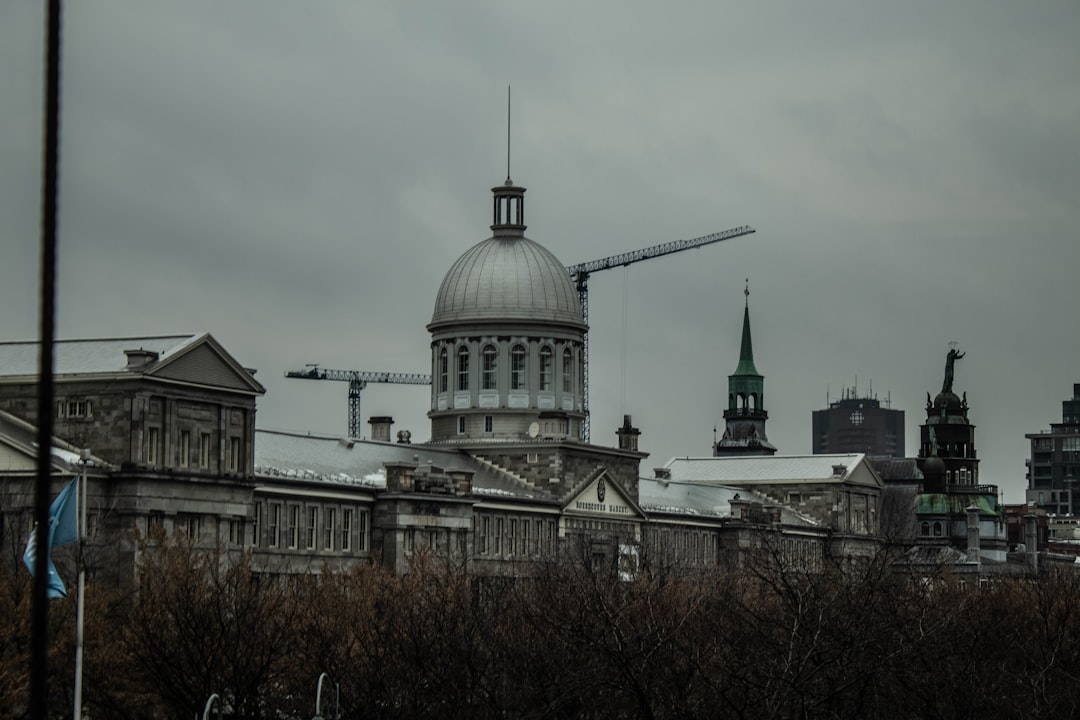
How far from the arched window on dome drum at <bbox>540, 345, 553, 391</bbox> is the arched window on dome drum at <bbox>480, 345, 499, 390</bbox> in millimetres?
3180

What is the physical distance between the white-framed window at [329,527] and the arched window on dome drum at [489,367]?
32394mm

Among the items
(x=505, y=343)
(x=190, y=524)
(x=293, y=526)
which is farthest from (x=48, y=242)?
(x=505, y=343)

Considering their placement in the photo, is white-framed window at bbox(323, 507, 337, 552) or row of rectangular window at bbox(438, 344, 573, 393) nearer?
white-framed window at bbox(323, 507, 337, 552)

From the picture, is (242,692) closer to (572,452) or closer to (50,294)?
(50,294)

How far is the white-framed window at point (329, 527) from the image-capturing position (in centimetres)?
12362

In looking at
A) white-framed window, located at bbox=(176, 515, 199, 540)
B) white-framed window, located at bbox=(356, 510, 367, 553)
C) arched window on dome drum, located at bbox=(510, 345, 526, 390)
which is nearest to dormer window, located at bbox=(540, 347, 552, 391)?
arched window on dome drum, located at bbox=(510, 345, 526, 390)

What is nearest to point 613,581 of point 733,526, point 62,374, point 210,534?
point 210,534

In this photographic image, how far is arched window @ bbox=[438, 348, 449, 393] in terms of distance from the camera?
15838 cm

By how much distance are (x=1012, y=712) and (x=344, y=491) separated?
57999 mm

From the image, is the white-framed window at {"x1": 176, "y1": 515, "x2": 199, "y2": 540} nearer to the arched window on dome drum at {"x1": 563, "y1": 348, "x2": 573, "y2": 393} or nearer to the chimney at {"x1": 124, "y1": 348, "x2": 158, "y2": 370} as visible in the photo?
the chimney at {"x1": 124, "y1": 348, "x2": 158, "y2": 370}

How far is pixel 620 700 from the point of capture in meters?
70.4

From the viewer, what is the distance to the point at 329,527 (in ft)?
407

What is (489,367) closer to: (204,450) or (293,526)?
(293,526)

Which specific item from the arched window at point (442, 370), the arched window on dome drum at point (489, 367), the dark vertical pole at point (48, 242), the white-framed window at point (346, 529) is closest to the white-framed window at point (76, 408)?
the white-framed window at point (346, 529)
